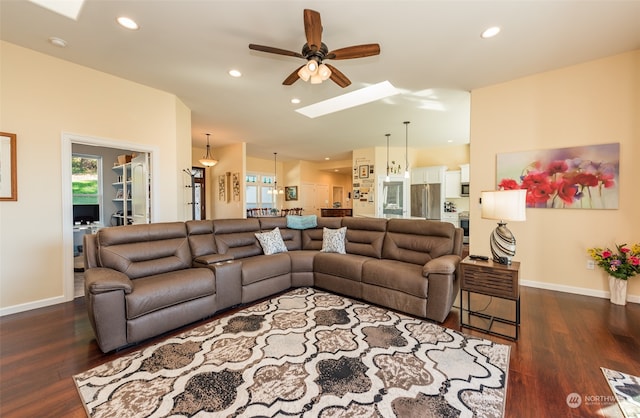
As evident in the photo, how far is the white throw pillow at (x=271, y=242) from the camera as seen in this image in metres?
3.77

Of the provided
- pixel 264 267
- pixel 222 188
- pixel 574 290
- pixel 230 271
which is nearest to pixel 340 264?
pixel 264 267

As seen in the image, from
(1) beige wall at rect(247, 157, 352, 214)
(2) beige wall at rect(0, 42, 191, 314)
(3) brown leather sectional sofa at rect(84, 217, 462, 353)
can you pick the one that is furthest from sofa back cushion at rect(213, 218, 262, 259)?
(1) beige wall at rect(247, 157, 352, 214)

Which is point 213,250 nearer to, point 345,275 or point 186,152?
point 345,275

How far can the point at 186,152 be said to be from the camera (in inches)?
181

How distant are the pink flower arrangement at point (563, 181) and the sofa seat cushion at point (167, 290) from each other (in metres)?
4.19

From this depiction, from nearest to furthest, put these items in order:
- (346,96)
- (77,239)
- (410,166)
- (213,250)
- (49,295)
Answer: (49,295) < (213,250) < (346,96) < (77,239) < (410,166)

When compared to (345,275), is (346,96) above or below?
above

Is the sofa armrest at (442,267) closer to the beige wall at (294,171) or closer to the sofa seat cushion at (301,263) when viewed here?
the sofa seat cushion at (301,263)

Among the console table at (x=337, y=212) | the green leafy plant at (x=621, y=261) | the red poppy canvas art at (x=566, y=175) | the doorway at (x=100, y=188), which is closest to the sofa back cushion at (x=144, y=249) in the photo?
the doorway at (x=100, y=188)

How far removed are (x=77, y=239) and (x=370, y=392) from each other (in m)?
6.75

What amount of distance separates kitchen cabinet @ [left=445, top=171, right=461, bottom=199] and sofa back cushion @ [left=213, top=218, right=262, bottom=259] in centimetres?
564

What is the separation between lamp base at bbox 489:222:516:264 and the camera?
2.46 meters

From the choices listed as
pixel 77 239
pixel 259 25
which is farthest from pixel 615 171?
pixel 77 239

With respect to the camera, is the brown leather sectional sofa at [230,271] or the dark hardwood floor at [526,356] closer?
the dark hardwood floor at [526,356]
